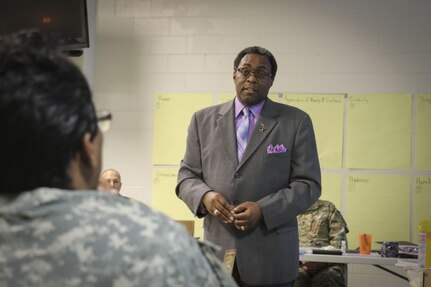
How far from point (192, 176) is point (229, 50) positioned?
2599mm

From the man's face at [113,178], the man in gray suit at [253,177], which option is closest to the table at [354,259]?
the man in gray suit at [253,177]

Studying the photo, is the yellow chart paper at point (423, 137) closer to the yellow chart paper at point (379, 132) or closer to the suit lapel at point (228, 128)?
the yellow chart paper at point (379, 132)

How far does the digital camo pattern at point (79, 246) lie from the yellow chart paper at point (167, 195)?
3.96m

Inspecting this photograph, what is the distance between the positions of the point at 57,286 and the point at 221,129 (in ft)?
5.24

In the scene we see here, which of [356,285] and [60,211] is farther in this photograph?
[356,285]

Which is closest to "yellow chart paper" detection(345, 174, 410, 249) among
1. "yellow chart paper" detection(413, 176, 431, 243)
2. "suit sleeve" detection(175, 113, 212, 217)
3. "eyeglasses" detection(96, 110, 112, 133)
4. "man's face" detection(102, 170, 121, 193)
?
"yellow chart paper" detection(413, 176, 431, 243)

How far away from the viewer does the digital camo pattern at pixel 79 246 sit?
82 centimetres

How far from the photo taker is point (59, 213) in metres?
0.82

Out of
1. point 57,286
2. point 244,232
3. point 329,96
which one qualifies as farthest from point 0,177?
point 329,96

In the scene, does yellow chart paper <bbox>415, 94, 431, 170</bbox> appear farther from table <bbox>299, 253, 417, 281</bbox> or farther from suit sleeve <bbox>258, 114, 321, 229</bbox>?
suit sleeve <bbox>258, 114, 321, 229</bbox>

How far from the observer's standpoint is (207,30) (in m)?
4.88

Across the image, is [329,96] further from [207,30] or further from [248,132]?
[248,132]

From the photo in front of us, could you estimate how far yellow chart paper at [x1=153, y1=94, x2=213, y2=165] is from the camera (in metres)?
4.86

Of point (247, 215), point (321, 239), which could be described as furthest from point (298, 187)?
point (321, 239)
